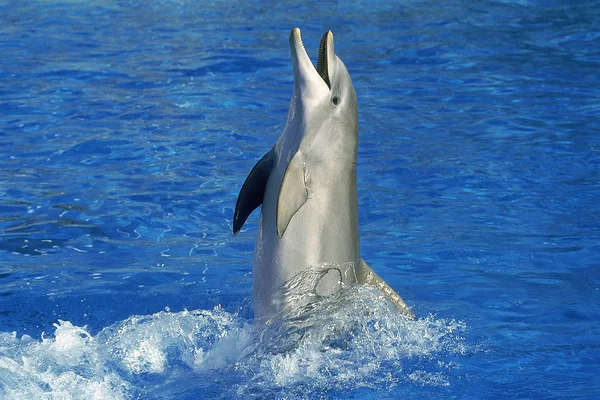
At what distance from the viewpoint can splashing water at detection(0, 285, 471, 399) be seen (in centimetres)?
451

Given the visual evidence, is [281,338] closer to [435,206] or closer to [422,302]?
[422,302]

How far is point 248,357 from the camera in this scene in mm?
4758

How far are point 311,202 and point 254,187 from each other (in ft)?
1.11

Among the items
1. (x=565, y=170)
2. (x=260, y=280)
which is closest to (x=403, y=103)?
(x=565, y=170)

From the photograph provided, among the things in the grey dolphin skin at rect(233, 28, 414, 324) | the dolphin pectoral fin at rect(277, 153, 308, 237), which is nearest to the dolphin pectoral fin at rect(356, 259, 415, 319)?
the grey dolphin skin at rect(233, 28, 414, 324)

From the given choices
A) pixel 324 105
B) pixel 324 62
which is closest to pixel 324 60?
pixel 324 62

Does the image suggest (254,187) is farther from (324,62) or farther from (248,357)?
(248,357)

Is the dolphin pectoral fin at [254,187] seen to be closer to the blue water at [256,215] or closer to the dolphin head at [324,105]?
Answer: the dolphin head at [324,105]

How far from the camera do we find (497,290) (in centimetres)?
593

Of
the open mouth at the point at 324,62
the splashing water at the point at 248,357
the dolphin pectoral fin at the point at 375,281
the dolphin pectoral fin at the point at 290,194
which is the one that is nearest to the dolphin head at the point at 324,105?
the open mouth at the point at 324,62

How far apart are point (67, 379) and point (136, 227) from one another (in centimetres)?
249

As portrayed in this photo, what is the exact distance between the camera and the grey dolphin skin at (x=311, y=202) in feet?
15.3

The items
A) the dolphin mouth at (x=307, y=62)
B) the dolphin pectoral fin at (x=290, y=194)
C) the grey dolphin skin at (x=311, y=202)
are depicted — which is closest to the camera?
the dolphin pectoral fin at (x=290, y=194)

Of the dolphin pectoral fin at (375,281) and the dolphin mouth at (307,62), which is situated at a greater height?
the dolphin mouth at (307,62)
